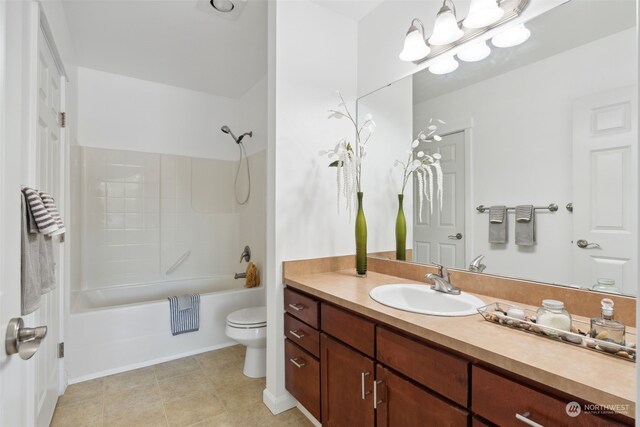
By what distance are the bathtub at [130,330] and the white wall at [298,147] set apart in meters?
1.01

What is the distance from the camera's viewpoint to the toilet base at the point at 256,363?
2.26 m

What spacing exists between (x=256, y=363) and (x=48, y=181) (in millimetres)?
1728

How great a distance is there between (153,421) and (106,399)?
18.7 inches

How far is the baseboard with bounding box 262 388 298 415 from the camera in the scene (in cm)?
183

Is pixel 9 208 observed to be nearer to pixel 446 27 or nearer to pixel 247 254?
pixel 446 27

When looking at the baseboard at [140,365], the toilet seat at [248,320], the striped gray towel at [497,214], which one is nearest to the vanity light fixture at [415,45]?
the striped gray towel at [497,214]

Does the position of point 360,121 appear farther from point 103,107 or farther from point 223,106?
point 103,107

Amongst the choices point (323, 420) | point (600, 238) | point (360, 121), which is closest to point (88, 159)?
point (360, 121)

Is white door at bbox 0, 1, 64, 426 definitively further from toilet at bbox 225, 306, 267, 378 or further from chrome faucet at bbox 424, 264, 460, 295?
chrome faucet at bbox 424, 264, 460, 295

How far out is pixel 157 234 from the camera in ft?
10.7

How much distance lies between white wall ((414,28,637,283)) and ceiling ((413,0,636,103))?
0.10 feet

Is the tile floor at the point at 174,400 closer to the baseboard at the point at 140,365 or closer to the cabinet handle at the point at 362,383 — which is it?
the baseboard at the point at 140,365

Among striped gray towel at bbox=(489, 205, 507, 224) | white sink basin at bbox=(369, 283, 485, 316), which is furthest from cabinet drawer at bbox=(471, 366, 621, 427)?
striped gray towel at bbox=(489, 205, 507, 224)

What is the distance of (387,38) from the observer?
1.96 meters
